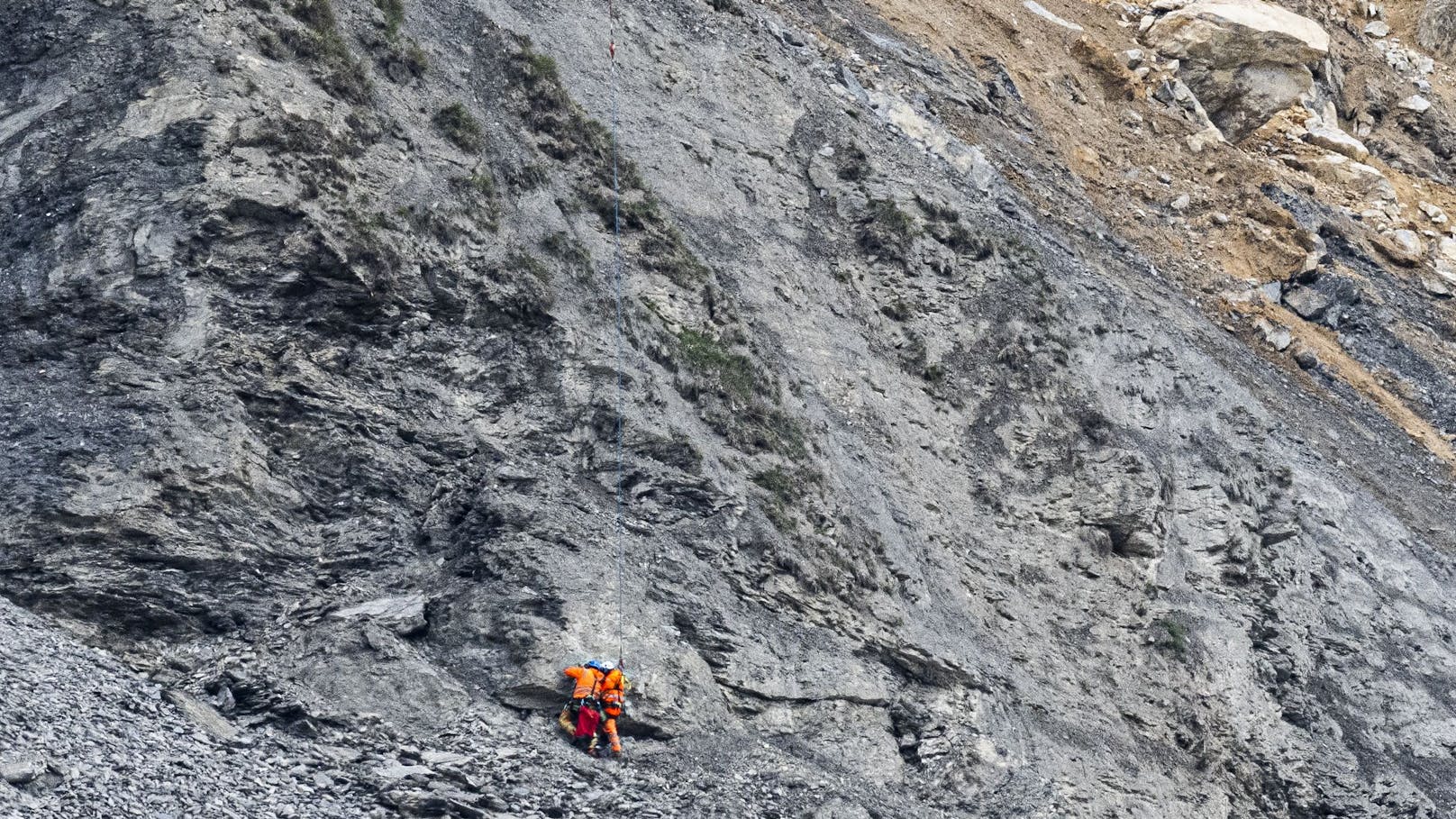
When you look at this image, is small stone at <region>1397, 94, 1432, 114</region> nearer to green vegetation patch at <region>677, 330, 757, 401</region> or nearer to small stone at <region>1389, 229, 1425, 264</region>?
small stone at <region>1389, 229, 1425, 264</region>

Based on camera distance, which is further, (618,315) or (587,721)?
(618,315)

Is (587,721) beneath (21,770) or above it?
above

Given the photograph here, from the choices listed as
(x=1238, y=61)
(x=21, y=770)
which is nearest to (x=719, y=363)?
(x=21, y=770)

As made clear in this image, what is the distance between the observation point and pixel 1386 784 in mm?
19609

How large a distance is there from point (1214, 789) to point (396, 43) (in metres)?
13.2

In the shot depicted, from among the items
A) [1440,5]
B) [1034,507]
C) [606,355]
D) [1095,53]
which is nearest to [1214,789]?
[1034,507]

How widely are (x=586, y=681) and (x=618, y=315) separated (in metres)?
5.15

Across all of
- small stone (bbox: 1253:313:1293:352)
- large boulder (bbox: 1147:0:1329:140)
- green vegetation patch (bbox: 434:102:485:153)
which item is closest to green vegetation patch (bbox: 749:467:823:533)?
green vegetation patch (bbox: 434:102:485:153)

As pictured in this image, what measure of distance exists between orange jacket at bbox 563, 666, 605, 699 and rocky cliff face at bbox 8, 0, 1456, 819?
1.21 feet

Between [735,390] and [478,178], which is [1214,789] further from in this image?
[478,178]

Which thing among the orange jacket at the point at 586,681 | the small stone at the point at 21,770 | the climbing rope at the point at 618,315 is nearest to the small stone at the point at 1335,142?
the climbing rope at the point at 618,315

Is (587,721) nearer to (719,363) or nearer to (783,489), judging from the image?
(783,489)

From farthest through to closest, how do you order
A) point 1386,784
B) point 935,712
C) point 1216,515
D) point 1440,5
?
point 1440,5 < point 1216,515 < point 1386,784 < point 935,712

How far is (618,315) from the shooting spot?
714 inches
